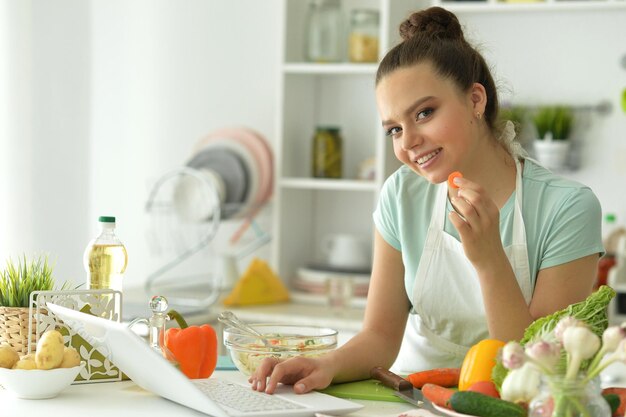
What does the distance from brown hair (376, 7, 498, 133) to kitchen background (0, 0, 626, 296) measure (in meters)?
1.50

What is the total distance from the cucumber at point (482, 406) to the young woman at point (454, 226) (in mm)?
376

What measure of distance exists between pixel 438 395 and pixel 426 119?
64 centimetres

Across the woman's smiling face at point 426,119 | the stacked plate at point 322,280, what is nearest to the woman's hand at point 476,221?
the woman's smiling face at point 426,119

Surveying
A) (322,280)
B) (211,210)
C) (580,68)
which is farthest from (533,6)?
(211,210)

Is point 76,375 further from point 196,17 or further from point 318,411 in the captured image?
point 196,17

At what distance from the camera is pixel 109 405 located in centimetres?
163

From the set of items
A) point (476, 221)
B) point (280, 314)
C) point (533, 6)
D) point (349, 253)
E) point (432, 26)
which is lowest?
point (280, 314)

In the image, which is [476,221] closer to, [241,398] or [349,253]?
[241,398]

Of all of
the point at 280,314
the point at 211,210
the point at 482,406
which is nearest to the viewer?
the point at 482,406

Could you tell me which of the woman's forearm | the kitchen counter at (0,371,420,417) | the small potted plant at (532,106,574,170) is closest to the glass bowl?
A: the woman's forearm

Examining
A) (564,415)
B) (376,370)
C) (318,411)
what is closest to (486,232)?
(376,370)

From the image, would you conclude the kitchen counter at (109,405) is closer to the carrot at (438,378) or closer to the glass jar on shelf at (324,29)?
the carrot at (438,378)

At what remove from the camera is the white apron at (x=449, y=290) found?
6.89 feet

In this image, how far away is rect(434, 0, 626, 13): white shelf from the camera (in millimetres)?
3484
